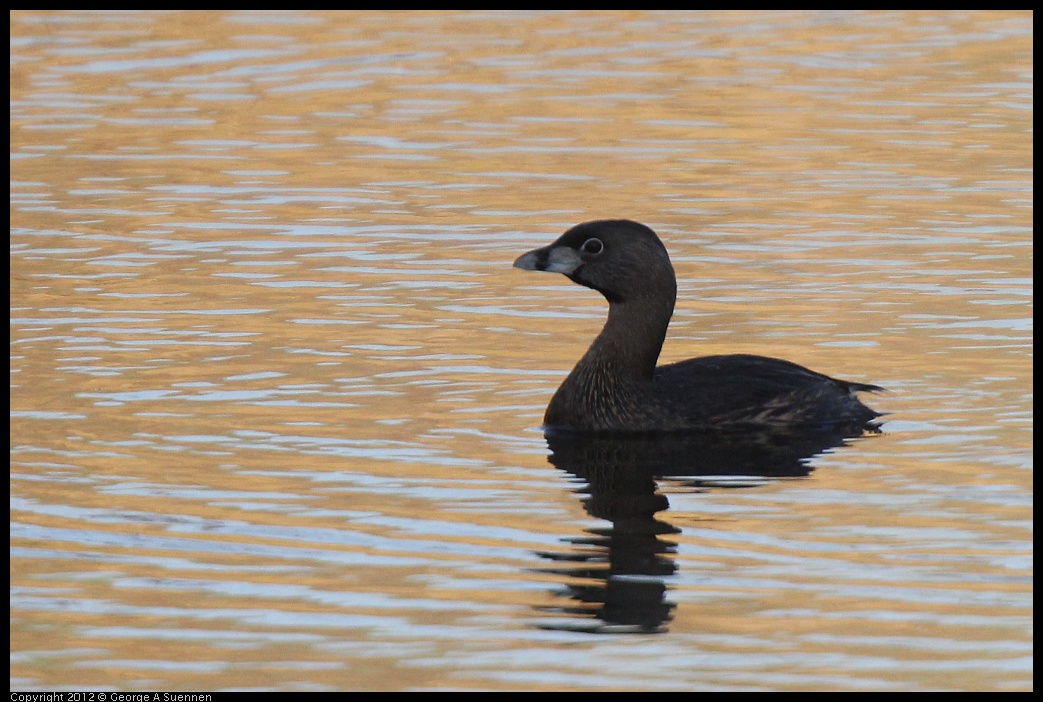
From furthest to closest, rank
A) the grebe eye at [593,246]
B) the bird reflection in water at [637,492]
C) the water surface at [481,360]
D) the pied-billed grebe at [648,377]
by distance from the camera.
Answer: the grebe eye at [593,246]
the pied-billed grebe at [648,377]
the bird reflection in water at [637,492]
the water surface at [481,360]

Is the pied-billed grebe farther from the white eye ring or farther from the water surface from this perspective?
the water surface

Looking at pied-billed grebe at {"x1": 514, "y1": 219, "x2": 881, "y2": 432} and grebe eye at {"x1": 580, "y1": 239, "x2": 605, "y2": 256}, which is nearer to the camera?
pied-billed grebe at {"x1": 514, "y1": 219, "x2": 881, "y2": 432}

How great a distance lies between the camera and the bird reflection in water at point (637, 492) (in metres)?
7.83

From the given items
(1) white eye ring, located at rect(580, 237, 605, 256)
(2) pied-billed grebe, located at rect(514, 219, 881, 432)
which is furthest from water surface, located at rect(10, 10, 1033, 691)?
(1) white eye ring, located at rect(580, 237, 605, 256)

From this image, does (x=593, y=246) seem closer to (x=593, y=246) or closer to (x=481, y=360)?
(x=593, y=246)

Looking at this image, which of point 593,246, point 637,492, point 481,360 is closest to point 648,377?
point 593,246

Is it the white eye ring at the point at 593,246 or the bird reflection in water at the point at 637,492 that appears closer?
the bird reflection in water at the point at 637,492

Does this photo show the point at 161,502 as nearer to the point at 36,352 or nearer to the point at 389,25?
the point at 36,352

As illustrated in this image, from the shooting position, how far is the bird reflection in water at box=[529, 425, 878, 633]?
7828 millimetres

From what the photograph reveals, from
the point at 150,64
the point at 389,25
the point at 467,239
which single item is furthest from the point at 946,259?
the point at 389,25

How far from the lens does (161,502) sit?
9336 millimetres

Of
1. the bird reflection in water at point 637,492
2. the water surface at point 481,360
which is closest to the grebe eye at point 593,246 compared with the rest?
the water surface at point 481,360

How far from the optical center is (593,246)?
11.2 m

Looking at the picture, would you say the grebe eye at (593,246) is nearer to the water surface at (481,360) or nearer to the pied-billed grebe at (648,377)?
the pied-billed grebe at (648,377)
